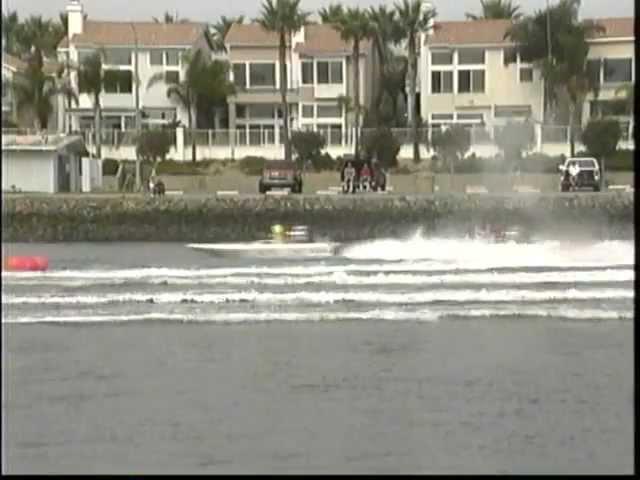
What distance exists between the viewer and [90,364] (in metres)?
16.8

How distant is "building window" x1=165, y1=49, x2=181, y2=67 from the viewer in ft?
196

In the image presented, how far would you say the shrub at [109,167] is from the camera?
51375mm

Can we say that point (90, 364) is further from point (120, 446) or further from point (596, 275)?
point (596, 275)

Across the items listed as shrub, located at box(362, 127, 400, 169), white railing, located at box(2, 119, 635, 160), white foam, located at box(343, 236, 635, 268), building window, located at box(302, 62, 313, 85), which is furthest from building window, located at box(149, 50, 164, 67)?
white foam, located at box(343, 236, 635, 268)

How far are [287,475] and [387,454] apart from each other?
3.61 feet

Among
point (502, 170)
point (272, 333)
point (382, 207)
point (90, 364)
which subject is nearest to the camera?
point (90, 364)

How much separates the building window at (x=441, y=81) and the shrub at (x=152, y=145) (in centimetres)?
1261

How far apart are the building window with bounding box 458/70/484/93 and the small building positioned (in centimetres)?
1863

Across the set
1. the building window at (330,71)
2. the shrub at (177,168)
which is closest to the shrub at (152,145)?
the shrub at (177,168)

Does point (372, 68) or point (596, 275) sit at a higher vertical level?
point (372, 68)

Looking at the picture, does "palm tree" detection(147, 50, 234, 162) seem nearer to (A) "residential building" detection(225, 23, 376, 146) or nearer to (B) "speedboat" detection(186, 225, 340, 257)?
(A) "residential building" detection(225, 23, 376, 146)

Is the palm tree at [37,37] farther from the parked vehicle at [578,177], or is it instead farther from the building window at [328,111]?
the parked vehicle at [578,177]

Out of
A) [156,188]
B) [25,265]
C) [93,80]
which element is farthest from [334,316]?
[93,80]

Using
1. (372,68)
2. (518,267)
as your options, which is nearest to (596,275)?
(518,267)
